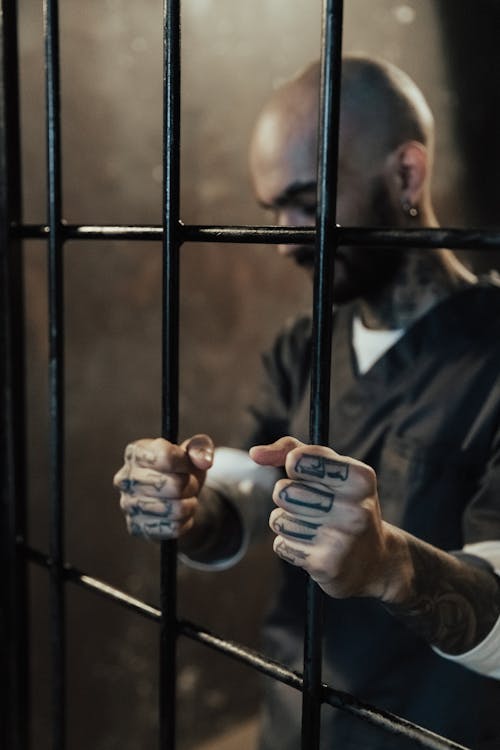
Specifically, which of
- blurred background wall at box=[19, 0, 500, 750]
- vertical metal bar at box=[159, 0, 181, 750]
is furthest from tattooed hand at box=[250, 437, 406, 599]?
blurred background wall at box=[19, 0, 500, 750]

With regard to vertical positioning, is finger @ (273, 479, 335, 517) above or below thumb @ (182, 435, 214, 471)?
above

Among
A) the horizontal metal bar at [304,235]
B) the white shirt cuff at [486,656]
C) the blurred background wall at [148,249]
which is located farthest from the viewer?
the blurred background wall at [148,249]

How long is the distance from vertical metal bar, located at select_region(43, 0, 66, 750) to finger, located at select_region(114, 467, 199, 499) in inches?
2.7

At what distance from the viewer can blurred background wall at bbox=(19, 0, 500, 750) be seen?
1753 millimetres

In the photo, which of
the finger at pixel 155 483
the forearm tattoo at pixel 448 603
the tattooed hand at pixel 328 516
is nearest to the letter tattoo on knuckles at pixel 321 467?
the tattooed hand at pixel 328 516

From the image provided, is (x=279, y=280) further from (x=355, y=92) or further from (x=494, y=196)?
(x=355, y=92)

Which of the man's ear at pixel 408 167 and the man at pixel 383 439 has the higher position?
the man's ear at pixel 408 167

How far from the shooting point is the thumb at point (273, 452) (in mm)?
647

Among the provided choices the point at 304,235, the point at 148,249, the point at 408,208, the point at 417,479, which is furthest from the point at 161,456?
the point at 148,249

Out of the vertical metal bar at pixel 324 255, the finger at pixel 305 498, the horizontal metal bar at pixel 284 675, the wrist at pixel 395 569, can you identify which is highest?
the vertical metal bar at pixel 324 255

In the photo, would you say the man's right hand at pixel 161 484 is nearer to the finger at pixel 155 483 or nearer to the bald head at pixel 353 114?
the finger at pixel 155 483

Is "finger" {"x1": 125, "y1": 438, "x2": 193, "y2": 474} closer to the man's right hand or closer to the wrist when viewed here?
the man's right hand

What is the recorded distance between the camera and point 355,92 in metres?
1.18

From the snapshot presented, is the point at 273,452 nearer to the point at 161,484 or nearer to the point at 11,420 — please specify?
the point at 161,484
